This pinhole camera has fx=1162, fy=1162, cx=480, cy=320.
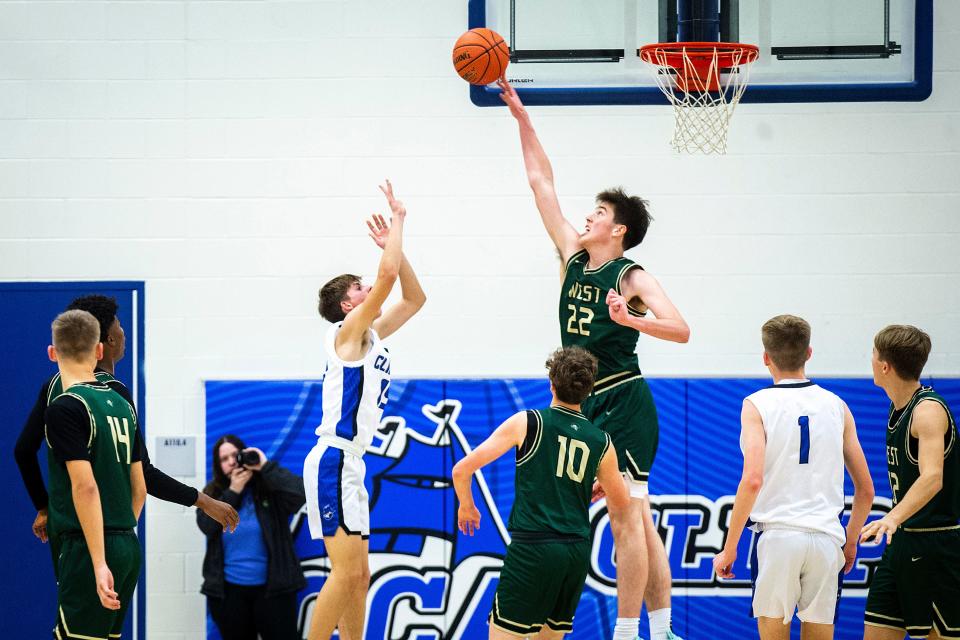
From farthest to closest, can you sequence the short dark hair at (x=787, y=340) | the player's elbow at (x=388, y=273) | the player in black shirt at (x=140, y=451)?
the player's elbow at (x=388, y=273) < the player in black shirt at (x=140, y=451) < the short dark hair at (x=787, y=340)

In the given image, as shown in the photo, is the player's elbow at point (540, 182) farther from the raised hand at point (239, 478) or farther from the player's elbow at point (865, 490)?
the raised hand at point (239, 478)

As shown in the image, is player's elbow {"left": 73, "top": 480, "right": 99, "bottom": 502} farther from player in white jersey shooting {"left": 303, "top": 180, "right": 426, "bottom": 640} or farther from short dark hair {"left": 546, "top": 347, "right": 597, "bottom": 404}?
short dark hair {"left": 546, "top": 347, "right": 597, "bottom": 404}

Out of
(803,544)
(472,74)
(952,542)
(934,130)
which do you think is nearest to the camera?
(803,544)

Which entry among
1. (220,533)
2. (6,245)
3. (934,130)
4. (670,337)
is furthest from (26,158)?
(934,130)

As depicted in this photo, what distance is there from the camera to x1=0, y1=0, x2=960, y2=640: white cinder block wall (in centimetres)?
845

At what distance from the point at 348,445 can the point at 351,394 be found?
0.91ft

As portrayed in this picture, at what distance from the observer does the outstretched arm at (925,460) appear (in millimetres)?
5566

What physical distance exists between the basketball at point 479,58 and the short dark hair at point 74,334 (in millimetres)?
2527

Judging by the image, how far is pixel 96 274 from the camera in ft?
28.1

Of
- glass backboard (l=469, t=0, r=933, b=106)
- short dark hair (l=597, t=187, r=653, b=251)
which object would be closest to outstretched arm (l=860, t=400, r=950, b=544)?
short dark hair (l=597, t=187, r=653, b=251)

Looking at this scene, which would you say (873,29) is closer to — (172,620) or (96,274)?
(96,274)

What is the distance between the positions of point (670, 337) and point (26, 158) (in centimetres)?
535

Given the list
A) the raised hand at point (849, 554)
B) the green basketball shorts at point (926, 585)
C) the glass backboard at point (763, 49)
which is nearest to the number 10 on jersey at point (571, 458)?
the raised hand at point (849, 554)

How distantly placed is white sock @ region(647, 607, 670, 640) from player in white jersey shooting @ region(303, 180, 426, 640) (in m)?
1.53
